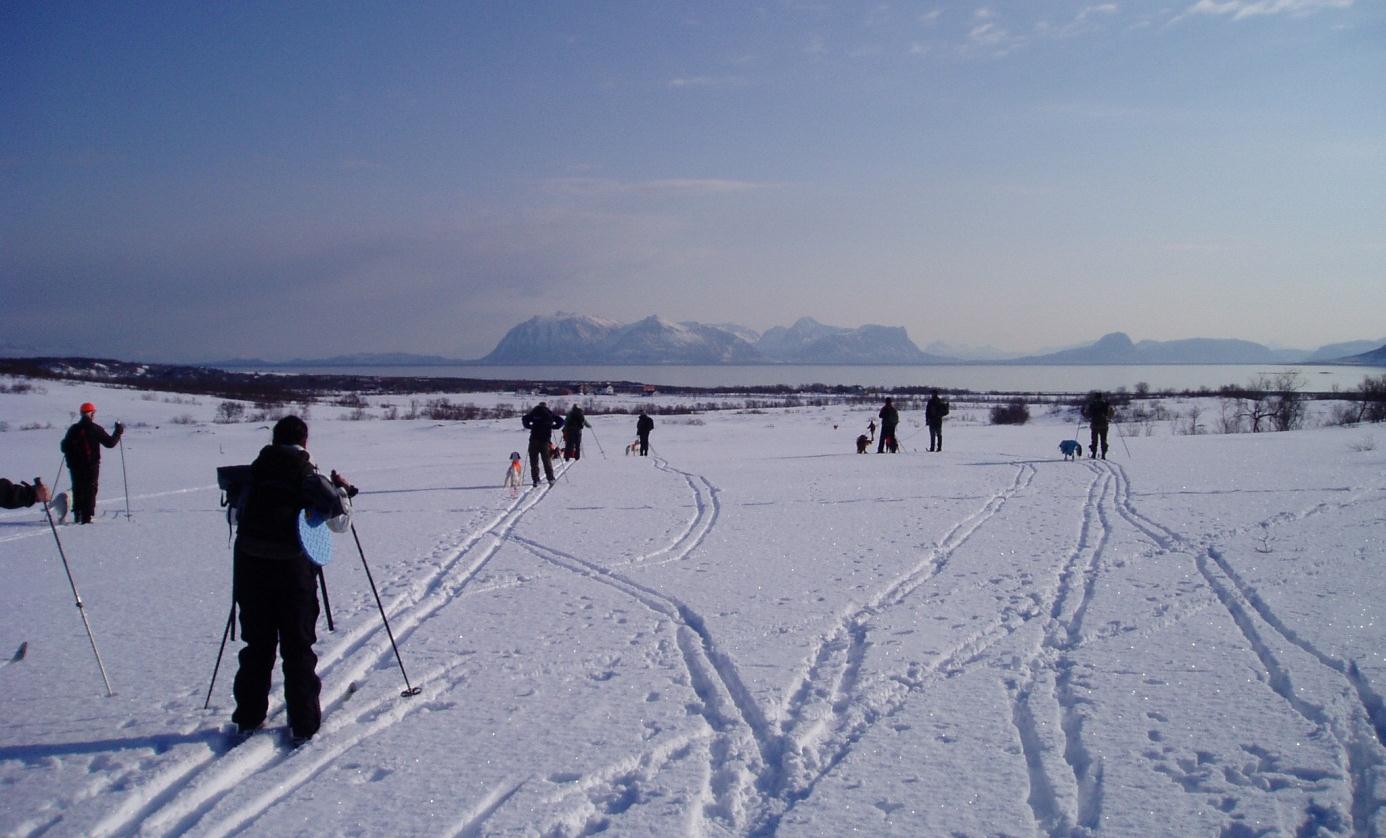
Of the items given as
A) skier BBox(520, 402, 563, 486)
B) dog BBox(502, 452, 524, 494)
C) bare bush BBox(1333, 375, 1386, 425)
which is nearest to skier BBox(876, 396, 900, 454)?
skier BBox(520, 402, 563, 486)

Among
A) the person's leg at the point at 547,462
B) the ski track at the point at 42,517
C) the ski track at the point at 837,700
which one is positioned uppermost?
the person's leg at the point at 547,462

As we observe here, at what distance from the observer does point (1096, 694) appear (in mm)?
5176

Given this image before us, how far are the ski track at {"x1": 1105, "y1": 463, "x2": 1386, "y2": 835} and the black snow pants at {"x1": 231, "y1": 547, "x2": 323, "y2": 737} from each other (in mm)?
5239

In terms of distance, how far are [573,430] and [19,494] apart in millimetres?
14172

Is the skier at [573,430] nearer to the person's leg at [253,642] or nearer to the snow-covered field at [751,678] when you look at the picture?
the snow-covered field at [751,678]

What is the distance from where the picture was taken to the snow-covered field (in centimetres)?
392

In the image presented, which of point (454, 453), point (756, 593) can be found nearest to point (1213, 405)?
point (454, 453)

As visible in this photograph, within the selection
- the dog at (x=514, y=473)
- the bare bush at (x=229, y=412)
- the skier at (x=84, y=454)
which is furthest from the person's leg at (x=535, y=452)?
the bare bush at (x=229, y=412)

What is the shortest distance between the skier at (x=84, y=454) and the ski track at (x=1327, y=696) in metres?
14.3

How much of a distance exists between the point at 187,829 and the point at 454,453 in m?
26.1

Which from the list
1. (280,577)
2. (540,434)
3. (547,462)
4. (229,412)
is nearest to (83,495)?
(540,434)

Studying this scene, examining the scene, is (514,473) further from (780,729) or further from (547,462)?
(780,729)

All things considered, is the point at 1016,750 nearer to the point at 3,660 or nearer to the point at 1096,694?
the point at 1096,694

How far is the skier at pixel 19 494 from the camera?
16.5 ft
